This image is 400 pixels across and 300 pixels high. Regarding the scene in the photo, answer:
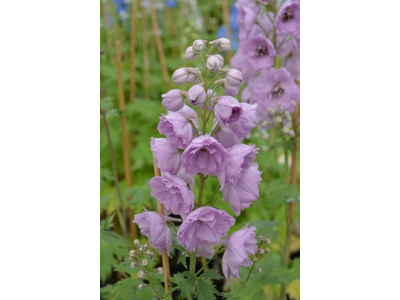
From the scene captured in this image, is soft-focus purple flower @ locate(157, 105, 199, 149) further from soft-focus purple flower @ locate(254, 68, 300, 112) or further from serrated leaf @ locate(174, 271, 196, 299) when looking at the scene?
soft-focus purple flower @ locate(254, 68, 300, 112)

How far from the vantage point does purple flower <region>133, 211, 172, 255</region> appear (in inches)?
42.8

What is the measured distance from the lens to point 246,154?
1002 mm

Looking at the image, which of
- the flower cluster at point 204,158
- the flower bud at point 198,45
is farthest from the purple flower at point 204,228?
the flower bud at point 198,45

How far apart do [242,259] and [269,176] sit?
71.2 inches

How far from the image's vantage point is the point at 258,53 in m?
1.65

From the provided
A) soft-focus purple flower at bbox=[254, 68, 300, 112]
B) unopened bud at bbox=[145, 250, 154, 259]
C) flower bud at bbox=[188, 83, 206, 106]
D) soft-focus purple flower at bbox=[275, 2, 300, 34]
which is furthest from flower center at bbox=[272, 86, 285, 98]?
unopened bud at bbox=[145, 250, 154, 259]

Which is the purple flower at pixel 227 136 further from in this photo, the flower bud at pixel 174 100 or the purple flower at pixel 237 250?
the purple flower at pixel 237 250

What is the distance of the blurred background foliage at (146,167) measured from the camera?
1650 mm

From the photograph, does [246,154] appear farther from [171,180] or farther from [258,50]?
[258,50]

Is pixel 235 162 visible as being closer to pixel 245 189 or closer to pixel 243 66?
pixel 245 189

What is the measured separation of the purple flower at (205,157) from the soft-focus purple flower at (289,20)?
0.77 meters

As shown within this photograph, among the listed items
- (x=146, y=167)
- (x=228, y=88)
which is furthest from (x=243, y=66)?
(x=146, y=167)

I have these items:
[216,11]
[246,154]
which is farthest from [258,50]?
[216,11]

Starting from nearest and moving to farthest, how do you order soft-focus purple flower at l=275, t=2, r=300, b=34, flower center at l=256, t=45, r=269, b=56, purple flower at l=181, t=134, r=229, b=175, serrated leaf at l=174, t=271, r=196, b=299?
purple flower at l=181, t=134, r=229, b=175
serrated leaf at l=174, t=271, r=196, b=299
soft-focus purple flower at l=275, t=2, r=300, b=34
flower center at l=256, t=45, r=269, b=56
